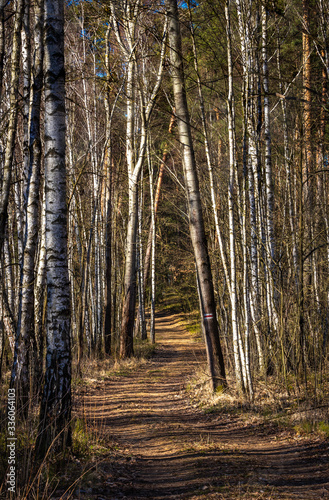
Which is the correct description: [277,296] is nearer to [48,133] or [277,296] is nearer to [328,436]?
[328,436]

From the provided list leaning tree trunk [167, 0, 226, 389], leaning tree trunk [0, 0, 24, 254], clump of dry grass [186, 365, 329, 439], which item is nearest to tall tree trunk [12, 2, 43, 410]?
leaning tree trunk [0, 0, 24, 254]

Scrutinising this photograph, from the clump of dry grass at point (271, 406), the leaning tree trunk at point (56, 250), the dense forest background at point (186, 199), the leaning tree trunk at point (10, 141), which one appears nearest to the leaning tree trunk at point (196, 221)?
the dense forest background at point (186, 199)

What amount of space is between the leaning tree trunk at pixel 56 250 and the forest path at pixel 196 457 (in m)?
0.74

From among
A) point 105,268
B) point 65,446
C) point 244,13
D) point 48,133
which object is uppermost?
point 244,13

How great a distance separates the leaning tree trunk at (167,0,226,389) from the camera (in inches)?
280

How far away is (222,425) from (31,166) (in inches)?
177

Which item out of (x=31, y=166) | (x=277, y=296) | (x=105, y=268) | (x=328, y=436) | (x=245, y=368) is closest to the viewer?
(x=328, y=436)

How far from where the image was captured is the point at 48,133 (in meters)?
4.09

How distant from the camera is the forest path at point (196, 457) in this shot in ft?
11.4

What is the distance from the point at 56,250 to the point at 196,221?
12.2 feet

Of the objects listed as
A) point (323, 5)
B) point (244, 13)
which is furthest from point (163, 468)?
point (244, 13)

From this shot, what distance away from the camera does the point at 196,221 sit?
7270 millimetres

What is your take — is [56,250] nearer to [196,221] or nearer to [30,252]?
[30,252]

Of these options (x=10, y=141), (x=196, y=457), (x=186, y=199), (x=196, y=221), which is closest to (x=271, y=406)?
(x=196, y=457)
